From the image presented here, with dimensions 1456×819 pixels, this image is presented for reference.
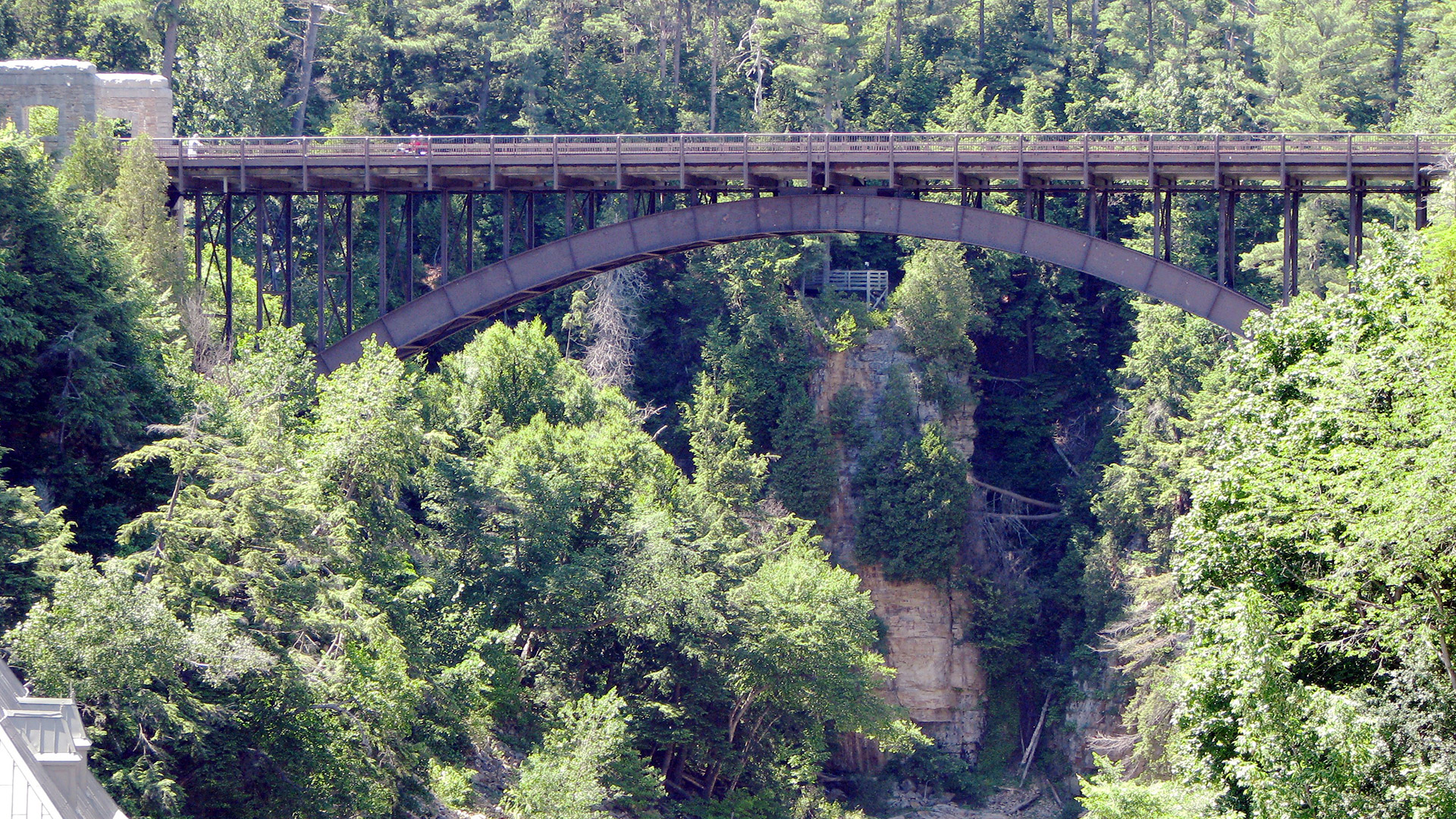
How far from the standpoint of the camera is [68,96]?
45312 mm

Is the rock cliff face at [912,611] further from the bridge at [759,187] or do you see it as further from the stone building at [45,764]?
the stone building at [45,764]

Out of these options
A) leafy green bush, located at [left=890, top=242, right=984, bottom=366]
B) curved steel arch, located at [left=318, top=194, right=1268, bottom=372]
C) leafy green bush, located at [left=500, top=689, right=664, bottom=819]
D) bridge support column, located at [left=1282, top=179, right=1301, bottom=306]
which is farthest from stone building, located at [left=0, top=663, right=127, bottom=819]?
leafy green bush, located at [left=890, top=242, right=984, bottom=366]

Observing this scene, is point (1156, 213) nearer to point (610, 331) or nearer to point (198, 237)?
point (198, 237)

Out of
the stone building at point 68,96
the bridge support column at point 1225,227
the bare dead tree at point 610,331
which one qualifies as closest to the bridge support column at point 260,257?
the stone building at point 68,96

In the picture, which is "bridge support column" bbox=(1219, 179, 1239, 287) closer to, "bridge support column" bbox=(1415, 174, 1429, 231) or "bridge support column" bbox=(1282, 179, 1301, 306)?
"bridge support column" bbox=(1282, 179, 1301, 306)

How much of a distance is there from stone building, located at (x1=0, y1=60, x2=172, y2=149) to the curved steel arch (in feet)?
30.1

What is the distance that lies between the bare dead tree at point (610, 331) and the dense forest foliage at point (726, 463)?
22 cm

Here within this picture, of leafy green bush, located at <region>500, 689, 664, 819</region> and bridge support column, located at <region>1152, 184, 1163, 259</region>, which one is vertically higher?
bridge support column, located at <region>1152, 184, 1163, 259</region>

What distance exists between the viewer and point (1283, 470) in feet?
65.5

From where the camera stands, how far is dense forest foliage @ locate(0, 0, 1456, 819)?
2030 centimetres

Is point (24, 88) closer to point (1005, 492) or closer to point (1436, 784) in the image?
point (1005, 492)

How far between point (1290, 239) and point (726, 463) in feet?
69.9

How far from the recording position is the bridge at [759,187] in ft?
127

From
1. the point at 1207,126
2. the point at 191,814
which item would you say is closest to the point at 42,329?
Answer: the point at 191,814
